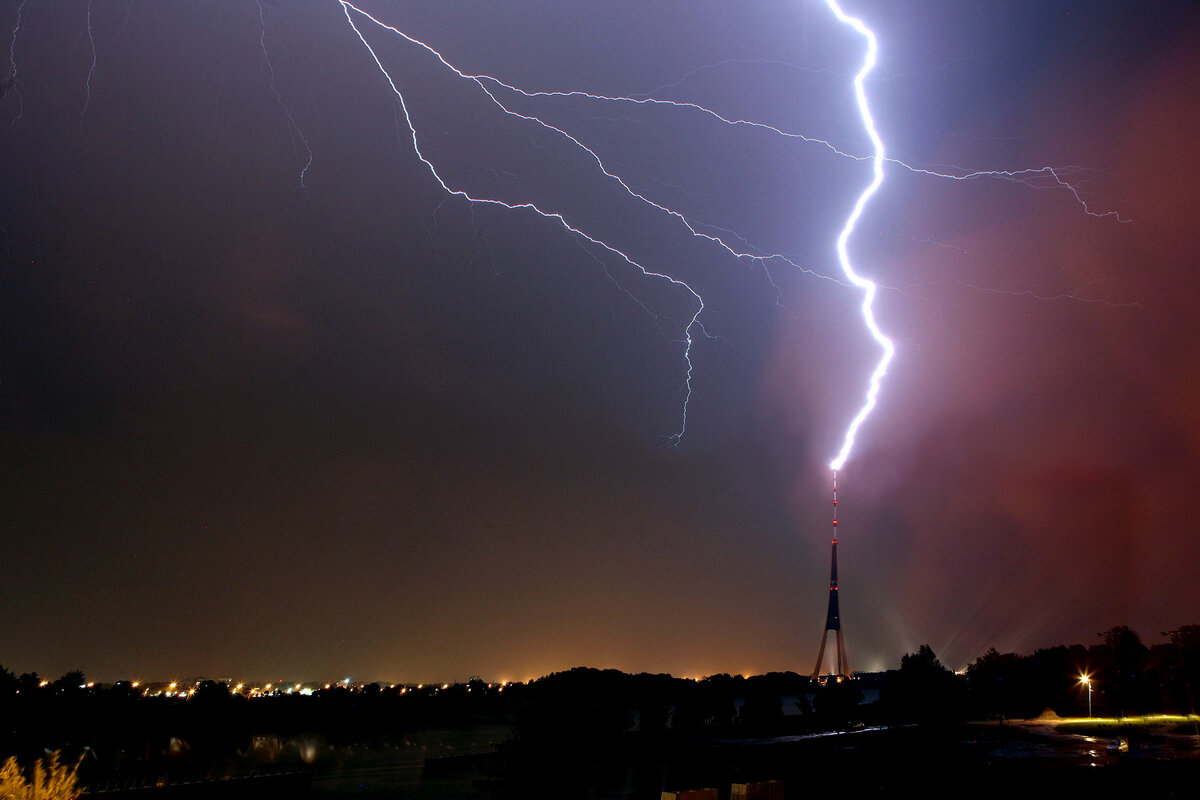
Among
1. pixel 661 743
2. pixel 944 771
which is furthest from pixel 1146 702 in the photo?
pixel 944 771

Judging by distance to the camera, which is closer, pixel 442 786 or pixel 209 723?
pixel 442 786

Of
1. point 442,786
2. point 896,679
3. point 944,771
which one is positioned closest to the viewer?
point 944,771

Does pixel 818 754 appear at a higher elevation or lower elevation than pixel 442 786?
higher

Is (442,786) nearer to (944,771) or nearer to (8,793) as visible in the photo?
(944,771)

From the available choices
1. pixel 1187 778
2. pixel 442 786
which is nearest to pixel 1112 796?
pixel 1187 778

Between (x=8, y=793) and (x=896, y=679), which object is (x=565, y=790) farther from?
(x=896, y=679)

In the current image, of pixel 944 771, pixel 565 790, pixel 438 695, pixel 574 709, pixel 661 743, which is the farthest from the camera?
pixel 438 695

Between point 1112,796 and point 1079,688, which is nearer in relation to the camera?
point 1112,796

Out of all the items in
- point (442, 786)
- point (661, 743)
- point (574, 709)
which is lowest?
point (442, 786)

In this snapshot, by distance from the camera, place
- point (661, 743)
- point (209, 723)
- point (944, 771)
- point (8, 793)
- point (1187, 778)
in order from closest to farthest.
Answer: point (8, 793) < point (1187, 778) < point (944, 771) < point (661, 743) < point (209, 723)

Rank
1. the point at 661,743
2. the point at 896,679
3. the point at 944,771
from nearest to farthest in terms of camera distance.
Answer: the point at 944,771 → the point at 661,743 → the point at 896,679
